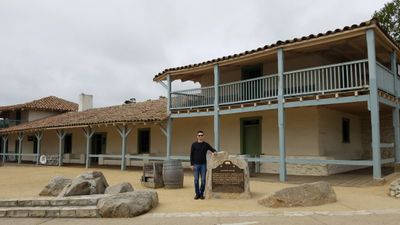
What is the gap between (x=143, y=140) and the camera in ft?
73.8

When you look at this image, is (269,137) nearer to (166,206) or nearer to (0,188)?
(166,206)

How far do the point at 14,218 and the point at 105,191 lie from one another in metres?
2.16

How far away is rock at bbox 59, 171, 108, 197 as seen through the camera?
8.77m

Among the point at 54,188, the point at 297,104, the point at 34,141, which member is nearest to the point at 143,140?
the point at 297,104

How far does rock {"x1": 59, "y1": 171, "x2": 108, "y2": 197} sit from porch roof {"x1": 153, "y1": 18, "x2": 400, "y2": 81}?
7254 millimetres

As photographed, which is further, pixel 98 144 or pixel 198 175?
pixel 98 144

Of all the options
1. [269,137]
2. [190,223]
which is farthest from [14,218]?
[269,137]

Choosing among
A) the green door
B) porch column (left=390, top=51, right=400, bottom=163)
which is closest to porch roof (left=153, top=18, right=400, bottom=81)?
porch column (left=390, top=51, right=400, bottom=163)

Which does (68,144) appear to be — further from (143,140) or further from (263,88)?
(263,88)

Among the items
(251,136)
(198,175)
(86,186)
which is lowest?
(86,186)

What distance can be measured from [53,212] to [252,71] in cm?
1164

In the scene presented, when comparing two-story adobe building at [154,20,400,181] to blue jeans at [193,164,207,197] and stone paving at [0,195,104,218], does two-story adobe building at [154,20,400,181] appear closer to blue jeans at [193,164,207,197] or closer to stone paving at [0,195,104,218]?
blue jeans at [193,164,207,197]

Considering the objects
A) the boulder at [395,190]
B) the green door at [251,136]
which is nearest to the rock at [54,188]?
the boulder at [395,190]

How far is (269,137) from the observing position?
16281 millimetres
